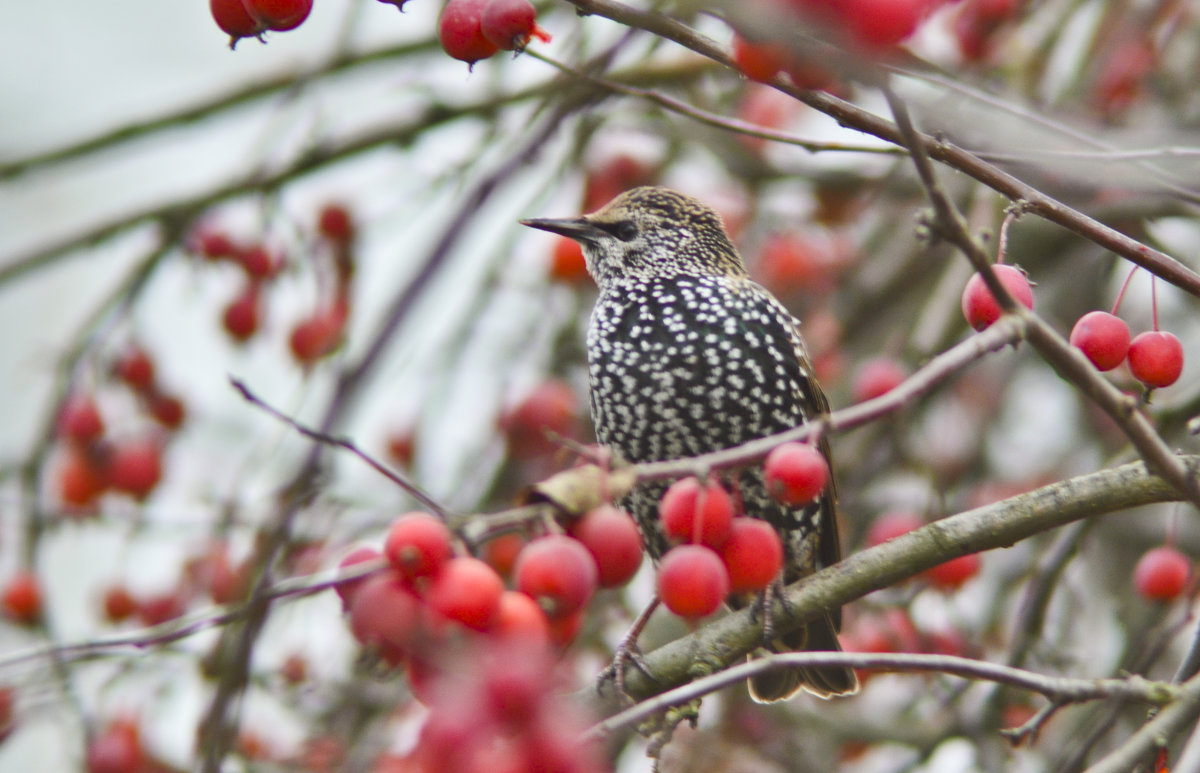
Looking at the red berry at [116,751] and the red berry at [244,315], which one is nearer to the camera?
the red berry at [116,751]

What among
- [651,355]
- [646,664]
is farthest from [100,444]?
[646,664]

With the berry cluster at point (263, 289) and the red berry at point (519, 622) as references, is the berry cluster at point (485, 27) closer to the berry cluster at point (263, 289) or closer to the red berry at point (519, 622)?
the red berry at point (519, 622)

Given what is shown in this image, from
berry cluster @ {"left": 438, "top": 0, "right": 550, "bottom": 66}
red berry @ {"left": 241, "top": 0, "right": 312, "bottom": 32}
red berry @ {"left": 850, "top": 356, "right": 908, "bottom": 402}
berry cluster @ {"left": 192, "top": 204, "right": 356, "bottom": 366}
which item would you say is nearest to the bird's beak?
red berry @ {"left": 850, "top": 356, "right": 908, "bottom": 402}

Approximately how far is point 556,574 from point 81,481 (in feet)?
11.3

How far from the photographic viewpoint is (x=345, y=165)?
4.69 metres

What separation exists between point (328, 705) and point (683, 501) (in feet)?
8.64

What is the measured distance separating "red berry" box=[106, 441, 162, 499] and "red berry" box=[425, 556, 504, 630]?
10.4 ft

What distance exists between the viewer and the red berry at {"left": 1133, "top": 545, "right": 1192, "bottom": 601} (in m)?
2.97

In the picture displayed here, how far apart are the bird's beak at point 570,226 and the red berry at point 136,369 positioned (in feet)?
5.85

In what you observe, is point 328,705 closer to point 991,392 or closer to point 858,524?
point 858,524

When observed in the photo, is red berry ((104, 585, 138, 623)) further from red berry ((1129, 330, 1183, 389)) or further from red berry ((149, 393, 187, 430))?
red berry ((1129, 330, 1183, 389))

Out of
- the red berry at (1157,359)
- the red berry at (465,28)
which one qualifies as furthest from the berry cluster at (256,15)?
the red berry at (1157,359)

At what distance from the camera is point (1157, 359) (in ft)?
6.98

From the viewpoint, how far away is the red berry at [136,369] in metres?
4.51
